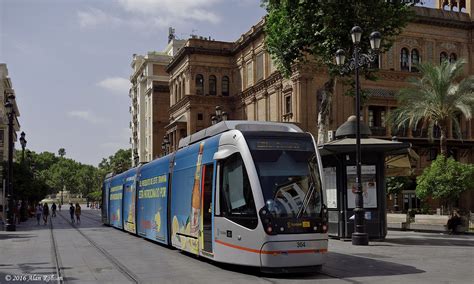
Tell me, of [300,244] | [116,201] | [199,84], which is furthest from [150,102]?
[300,244]

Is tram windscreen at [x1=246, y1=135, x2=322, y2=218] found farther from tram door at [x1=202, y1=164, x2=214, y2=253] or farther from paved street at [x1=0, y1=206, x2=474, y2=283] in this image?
tram door at [x1=202, y1=164, x2=214, y2=253]

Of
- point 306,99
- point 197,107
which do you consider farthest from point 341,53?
point 197,107

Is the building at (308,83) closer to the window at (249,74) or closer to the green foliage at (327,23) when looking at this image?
the window at (249,74)

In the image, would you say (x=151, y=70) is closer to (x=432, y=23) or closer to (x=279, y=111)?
(x=279, y=111)

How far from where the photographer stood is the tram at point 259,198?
1213 cm

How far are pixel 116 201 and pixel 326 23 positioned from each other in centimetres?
1528

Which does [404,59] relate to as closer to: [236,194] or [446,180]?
[446,180]

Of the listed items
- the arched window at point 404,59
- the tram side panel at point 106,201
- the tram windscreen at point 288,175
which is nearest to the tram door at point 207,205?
the tram windscreen at point 288,175

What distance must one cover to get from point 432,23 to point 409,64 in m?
4.59

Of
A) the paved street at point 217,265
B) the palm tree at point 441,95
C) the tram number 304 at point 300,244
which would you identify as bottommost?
the paved street at point 217,265

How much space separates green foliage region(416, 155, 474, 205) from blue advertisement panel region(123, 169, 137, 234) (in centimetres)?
1719

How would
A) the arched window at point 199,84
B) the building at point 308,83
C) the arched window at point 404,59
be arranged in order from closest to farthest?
1. the building at point 308,83
2. the arched window at point 404,59
3. the arched window at point 199,84

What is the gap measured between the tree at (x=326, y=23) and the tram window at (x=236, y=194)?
15.6 meters

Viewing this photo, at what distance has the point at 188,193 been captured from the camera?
53.2ft
